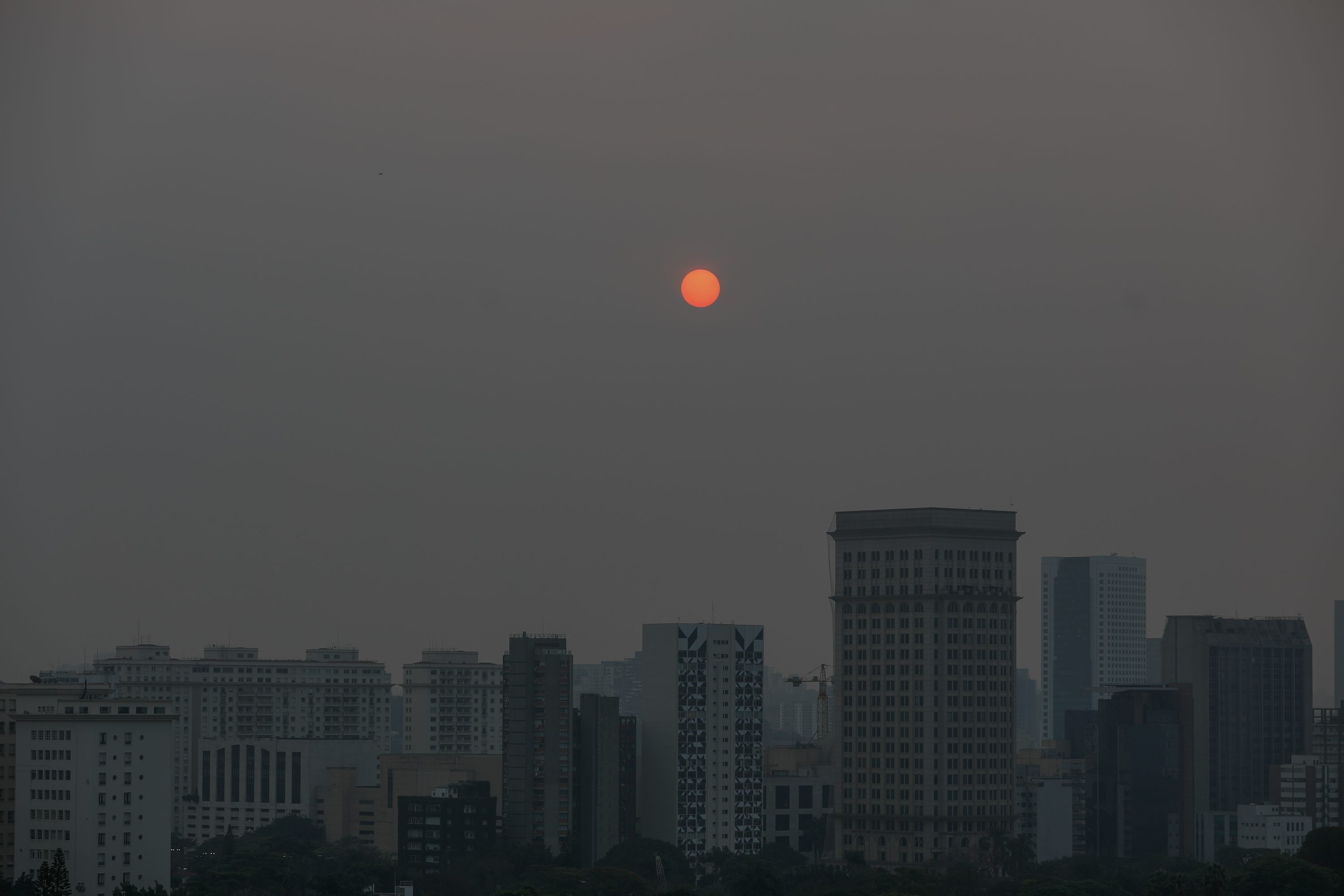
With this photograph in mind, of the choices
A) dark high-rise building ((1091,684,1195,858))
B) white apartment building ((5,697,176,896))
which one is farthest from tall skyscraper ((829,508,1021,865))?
white apartment building ((5,697,176,896))

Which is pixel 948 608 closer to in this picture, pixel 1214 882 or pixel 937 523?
pixel 937 523

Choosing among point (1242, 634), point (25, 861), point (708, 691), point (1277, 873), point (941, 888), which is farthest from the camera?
point (1242, 634)

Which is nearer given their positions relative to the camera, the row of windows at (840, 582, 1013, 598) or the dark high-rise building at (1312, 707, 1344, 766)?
the row of windows at (840, 582, 1013, 598)

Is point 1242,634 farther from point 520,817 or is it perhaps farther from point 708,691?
point 520,817

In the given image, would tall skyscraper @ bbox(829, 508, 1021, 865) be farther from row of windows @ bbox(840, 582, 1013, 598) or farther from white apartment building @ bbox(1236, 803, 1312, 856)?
white apartment building @ bbox(1236, 803, 1312, 856)

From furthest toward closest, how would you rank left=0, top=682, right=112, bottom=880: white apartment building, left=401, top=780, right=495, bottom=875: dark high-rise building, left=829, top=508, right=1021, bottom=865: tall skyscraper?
left=829, top=508, right=1021, bottom=865: tall skyscraper
left=401, top=780, right=495, bottom=875: dark high-rise building
left=0, top=682, right=112, bottom=880: white apartment building

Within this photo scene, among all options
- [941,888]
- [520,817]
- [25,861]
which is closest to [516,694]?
[520,817]
